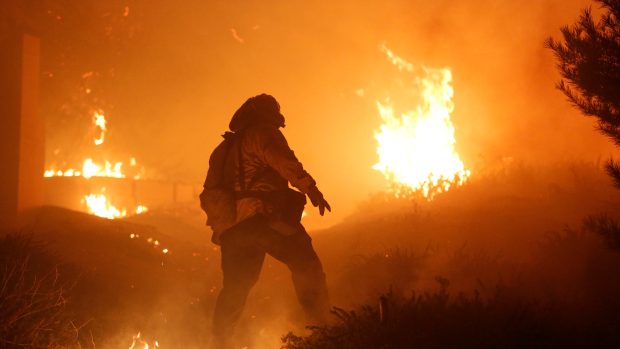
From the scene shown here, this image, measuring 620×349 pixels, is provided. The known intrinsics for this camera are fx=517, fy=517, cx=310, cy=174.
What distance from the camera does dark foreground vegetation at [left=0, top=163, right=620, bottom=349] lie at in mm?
3912

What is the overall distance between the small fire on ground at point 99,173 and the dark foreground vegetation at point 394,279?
28.3 feet

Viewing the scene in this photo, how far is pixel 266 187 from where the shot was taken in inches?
176

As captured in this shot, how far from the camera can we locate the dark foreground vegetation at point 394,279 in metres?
3.91

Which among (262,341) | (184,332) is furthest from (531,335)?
(184,332)

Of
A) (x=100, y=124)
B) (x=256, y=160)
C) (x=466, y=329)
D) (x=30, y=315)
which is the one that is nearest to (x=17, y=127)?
(x=30, y=315)

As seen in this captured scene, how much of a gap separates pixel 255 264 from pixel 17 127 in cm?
731

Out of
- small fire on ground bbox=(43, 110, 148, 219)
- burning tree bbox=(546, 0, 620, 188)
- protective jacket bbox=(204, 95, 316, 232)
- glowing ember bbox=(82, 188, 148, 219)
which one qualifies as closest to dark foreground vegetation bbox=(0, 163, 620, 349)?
burning tree bbox=(546, 0, 620, 188)

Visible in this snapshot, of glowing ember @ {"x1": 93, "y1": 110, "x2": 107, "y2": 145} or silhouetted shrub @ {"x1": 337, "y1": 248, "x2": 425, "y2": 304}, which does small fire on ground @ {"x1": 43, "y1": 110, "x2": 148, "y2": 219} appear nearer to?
glowing ember @ {"x1": 93, "y1": 110, "x2": 107, "y2": 145}

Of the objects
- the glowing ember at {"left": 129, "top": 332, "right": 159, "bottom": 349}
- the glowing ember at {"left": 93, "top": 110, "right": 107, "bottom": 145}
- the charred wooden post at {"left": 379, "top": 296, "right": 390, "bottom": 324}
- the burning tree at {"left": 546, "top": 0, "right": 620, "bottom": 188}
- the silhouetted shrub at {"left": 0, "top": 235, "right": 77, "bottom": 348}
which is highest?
the glowing ember at {"left": 93, "top": 110, "right": 107, "bottom": 145}

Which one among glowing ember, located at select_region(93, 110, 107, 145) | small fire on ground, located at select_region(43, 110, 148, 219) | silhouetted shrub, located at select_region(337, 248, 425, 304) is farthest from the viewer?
glowing ember, located at select_region(93, 110, 107, 145)

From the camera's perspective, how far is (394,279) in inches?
232

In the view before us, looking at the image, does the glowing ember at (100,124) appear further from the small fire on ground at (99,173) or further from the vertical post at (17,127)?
the vertical post at (17,127)

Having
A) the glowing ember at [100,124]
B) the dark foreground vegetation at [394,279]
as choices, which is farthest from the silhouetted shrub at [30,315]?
the glowing ember at [100,124]

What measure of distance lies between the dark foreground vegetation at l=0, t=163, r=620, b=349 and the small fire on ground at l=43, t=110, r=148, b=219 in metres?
8.63
